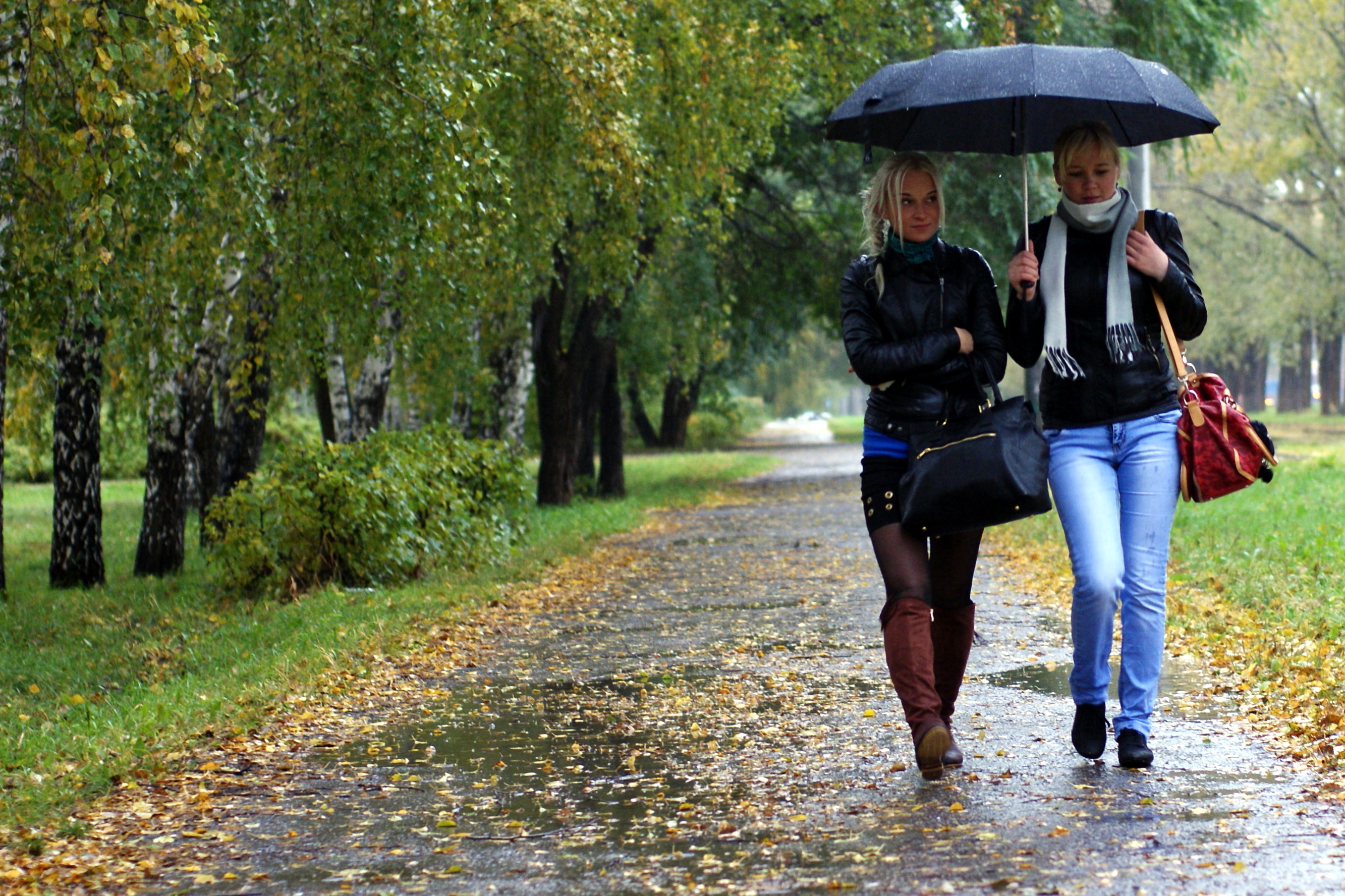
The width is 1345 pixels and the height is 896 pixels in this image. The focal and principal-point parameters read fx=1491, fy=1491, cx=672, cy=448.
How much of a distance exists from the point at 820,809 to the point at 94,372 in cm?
875

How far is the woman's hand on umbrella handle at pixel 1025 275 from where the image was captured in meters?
4.98

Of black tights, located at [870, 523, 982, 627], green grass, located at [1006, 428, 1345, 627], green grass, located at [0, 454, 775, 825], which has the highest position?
black tights, located at [870, 523, 982, 627]

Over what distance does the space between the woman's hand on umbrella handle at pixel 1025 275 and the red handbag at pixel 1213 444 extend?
0.39m

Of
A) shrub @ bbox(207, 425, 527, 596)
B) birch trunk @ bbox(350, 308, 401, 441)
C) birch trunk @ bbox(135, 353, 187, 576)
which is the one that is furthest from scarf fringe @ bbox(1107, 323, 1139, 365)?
birch trunk @ bbox(350, 308, 401, 441)

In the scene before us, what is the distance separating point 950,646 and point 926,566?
1.25ft

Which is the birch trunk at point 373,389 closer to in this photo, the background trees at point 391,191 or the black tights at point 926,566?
the background trees at point 391,191

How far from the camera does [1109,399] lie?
4918mm

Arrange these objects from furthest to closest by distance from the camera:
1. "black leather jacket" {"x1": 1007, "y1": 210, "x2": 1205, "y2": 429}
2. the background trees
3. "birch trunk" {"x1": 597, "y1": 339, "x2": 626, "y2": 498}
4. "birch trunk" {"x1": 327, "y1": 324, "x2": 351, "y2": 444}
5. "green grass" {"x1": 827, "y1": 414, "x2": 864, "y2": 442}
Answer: "green grass" {"x1": 827, "y1": 414, "x2": 864, "y2": 442} → "birch trunk" {"x1": 597, "y1": 339, "x2": 626, "y2": 498} → "birch trunk" {"x1": 327, "y1": 324, "x2": 351, "y2": 444} → the background trees → "black leather jacket" {"x1": 1007, "y1": 210, "x2": 1205, "y2": 429}

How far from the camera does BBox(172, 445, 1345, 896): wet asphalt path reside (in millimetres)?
3996

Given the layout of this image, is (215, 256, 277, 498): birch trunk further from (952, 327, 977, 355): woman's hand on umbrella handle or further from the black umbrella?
(952, 327, 977, 355): woman's hand on umbrella handle

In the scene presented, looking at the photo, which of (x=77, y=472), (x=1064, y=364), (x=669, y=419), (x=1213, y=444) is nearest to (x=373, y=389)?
(x=77, y=472)

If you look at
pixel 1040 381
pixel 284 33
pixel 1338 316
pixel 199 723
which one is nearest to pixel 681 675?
pixel 199 723

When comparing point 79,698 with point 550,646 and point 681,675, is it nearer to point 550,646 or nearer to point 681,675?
point 550,646

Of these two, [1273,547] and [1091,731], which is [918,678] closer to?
[1091,731]
